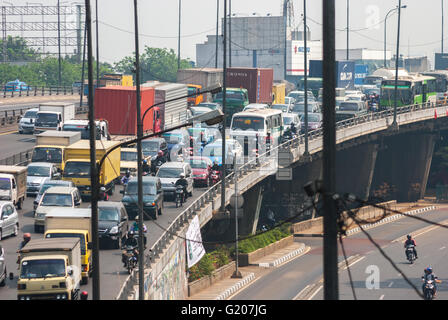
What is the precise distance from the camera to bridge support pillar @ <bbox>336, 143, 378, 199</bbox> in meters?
87.9

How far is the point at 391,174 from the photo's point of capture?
3853 inches

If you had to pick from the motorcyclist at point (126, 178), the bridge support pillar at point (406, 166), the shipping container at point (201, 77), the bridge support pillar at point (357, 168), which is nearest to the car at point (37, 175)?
the motorcyclist at point (126, 178)

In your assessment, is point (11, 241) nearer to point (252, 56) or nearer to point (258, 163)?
point (258, 163)

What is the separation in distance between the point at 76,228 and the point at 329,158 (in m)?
19.9

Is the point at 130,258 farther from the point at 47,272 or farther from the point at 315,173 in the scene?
the point at 315,173

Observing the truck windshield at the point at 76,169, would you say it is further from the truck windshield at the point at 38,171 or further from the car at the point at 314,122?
the car at the point at 314,122

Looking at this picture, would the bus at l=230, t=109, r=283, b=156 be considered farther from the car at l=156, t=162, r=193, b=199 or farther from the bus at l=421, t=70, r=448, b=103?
the bus at l=421, t=70, r=448, b=103

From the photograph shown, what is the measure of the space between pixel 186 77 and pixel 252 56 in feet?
278

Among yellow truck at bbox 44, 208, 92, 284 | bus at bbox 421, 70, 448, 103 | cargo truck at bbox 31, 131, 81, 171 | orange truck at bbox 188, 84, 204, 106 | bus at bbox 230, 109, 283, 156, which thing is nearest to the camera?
yellow truck at bbox 44, 208, 92, 284

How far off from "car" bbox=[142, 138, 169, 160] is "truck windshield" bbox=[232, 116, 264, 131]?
20.3ft

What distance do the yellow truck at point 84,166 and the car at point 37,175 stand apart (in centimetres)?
146

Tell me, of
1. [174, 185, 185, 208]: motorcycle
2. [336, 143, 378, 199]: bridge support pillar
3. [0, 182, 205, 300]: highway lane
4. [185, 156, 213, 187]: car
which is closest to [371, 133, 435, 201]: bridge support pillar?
[336, 143, 378, 199]: bridge support pillar

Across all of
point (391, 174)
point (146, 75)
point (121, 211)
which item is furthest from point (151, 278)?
point (146, 75)

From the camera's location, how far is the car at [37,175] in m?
43.8
